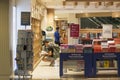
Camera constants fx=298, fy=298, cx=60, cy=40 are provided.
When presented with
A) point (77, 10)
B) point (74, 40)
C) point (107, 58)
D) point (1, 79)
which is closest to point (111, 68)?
point (107, 58)

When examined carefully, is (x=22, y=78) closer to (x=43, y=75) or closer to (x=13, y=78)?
(x=13, y=78)

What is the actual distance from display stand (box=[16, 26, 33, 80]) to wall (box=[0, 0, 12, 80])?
0.38m

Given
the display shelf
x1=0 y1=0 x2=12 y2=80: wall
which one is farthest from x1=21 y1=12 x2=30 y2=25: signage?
the display shelf

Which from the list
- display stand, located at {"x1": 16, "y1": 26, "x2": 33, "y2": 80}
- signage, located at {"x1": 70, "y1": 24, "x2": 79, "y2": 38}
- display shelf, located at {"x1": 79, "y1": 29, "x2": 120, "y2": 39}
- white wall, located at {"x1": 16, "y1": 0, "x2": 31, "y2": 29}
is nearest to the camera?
display stand, located at {"x1": 16, "y1": 26, "x2": 33, "y2": 80}

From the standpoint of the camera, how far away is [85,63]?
10.6 meters

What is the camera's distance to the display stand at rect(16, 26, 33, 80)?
386 inches

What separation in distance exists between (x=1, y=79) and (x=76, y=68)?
297cm

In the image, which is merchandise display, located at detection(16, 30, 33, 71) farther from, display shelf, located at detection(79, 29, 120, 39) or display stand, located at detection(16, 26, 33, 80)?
display shelf, located at detection(79, 29, 120, 39)

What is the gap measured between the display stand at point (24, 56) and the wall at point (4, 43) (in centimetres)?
38

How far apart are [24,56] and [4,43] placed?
0.78 meters

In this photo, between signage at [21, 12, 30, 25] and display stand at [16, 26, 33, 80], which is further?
signage at [21, 12, 30, 25]

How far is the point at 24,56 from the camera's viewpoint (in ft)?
32.1

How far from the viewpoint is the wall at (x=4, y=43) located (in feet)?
30.9

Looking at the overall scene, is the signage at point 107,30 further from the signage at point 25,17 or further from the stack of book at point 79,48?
the signage at point 25,17
